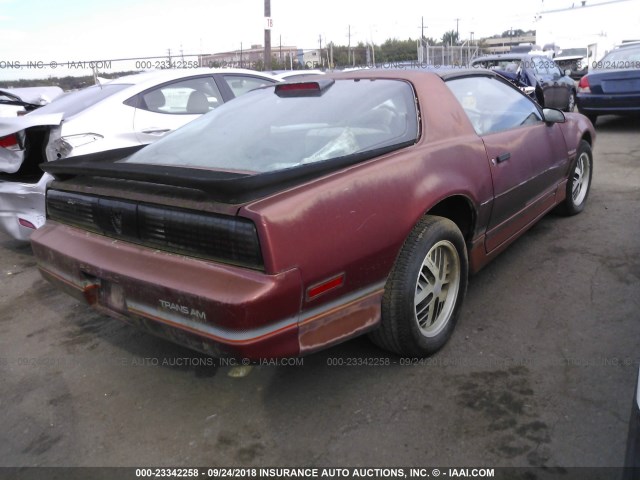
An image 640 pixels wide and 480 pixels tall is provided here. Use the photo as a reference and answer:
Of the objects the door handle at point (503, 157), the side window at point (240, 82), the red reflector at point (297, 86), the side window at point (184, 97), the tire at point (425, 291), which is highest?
the side window at point (240, 82)

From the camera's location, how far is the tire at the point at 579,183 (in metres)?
4.73

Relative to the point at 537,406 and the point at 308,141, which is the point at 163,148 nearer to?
the point at 308,141

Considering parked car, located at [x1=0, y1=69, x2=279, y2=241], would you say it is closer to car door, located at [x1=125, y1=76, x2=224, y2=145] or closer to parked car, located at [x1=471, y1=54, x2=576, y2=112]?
car door, located at [x1=125, y1=76, x2=224, y2=145]

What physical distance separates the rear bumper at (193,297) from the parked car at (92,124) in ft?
5.03

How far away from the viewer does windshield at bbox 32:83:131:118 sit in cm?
492

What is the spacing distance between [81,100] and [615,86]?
8.26 metres

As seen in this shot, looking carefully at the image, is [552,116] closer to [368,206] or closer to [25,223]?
[368,206]

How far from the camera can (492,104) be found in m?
3.73

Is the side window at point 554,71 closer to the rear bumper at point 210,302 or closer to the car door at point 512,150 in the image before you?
the car door at point 512,150

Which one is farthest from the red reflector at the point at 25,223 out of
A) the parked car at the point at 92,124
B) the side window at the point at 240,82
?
the side window at the point at 240,82

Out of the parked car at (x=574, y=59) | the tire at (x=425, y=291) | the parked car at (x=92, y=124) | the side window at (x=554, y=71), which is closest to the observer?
the tire at (x=425, y=291)

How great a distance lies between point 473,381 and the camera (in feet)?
8.63

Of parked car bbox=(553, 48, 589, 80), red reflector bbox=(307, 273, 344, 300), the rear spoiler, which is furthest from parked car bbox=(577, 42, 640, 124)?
parked car bbox=(553, 48, 589, 80)

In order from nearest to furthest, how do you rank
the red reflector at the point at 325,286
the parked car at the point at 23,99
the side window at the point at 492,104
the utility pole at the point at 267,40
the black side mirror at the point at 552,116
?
the red reflector at the point at 325,286 < the side window at the point at 492,104 < the black side mirror at the point at 552,116 < the parked car at the point at 23,99 < the utility pole at the point at 267,40
